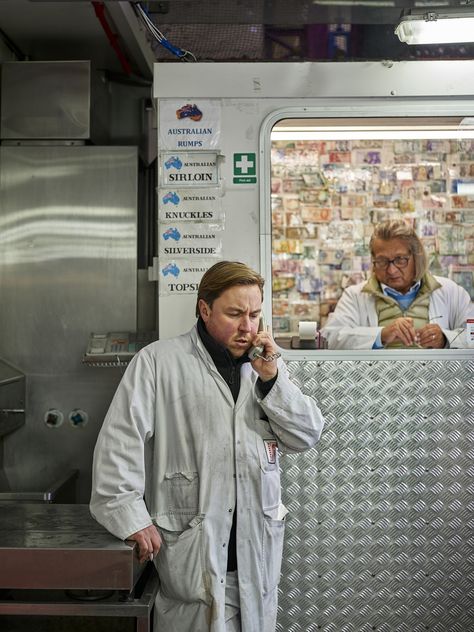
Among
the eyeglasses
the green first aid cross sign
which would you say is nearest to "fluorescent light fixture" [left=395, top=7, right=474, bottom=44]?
the green first aid cross sign

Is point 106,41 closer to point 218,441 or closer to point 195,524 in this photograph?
point 218,441

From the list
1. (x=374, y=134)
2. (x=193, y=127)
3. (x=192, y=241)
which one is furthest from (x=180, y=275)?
(x=374, y=134)

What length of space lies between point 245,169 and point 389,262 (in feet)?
2.65

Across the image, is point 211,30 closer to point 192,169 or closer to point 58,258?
point 192,169

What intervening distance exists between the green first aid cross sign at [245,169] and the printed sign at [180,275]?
0.40 meters

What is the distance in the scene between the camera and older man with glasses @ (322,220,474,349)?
316 cm

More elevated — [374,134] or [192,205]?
[374,134]

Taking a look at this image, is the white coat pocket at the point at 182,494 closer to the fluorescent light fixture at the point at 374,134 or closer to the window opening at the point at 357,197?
the window opening at the point at 357,197

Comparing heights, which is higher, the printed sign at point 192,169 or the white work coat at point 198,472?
the printed sign at point 192,169

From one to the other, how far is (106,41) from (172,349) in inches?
91.9

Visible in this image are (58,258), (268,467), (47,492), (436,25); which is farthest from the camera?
(58,258)

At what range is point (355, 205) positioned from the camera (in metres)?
3.27

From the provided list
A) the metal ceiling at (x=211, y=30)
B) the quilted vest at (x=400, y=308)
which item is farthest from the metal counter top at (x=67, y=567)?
the metal ceiling at (x=211, y=30)

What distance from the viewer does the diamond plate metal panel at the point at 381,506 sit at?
9.96ft
